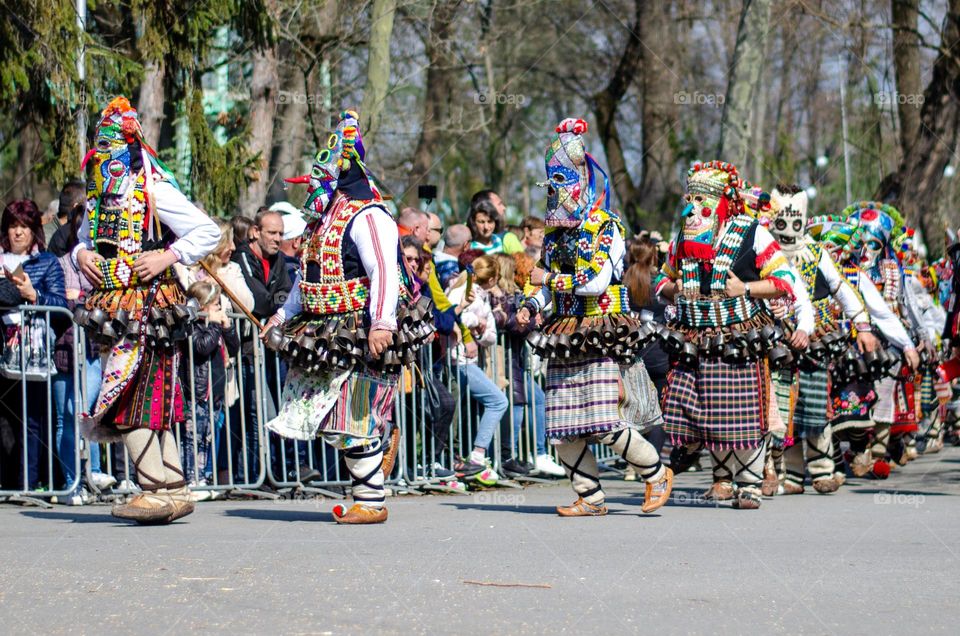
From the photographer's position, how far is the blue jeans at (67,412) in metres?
10.4

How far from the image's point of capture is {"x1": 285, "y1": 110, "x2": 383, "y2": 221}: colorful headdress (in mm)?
8734

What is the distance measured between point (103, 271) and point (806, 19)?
61.5 ft

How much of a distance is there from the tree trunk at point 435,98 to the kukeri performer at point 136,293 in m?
13.3

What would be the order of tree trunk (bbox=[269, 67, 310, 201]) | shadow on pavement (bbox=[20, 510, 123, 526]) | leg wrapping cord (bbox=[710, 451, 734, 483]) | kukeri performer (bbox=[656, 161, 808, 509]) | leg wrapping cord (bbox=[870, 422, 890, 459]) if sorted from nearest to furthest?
shadow on pavement (bbox=[20, 510, 123, 526]) → kukeri performer (bbox=[656, 161, 808, 509]) → leg wrapping cord (bbox=[710, 451, 734, 483]) → leg wrapping cord (bbox=[870, 422, 890, 459]) → tree trunk (bbox=[269, 67, 310, 201])

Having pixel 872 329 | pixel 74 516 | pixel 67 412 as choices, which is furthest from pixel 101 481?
pixel 872 329

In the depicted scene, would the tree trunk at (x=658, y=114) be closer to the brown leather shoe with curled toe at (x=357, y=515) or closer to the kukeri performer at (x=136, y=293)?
the brown leather shoe with curled toe at (x=357, y=515)

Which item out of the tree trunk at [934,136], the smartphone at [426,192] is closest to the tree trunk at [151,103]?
the smartphone at [426,192]

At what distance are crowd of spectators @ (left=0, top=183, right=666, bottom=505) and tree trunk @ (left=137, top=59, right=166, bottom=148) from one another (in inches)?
89.1

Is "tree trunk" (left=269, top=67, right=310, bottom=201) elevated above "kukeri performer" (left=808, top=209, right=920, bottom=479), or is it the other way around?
"tree trunk" (left=269, top=67, right=310, bottom=201)

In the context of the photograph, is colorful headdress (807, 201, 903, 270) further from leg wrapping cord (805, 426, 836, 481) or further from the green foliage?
the green foliage

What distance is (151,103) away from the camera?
15336 mm

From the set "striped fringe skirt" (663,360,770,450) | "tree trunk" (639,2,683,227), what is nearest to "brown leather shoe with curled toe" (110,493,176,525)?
"striped fringe skirt" (663,360,770,450)

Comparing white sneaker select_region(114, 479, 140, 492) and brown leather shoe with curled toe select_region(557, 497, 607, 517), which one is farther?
white sneaker select_region(114, 479, 140, 492)

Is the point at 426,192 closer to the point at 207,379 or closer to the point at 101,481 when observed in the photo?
the point at 207,379
